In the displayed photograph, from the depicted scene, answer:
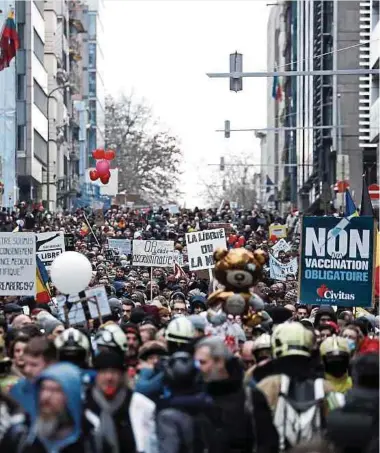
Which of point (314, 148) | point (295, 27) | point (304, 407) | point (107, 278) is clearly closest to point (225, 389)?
point (304, 407)

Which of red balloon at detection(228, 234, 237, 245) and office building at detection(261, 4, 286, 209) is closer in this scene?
red balloon at detection(228, 234, 237, 245)

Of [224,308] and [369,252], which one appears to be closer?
[224,308]

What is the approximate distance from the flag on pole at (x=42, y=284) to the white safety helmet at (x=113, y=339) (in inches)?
344

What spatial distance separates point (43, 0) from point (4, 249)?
75105mm

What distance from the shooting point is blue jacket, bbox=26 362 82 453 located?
8008 mm

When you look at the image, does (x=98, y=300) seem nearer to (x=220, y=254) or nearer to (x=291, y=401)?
(x=220, y=254)

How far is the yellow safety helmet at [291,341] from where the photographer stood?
10570 millimetres

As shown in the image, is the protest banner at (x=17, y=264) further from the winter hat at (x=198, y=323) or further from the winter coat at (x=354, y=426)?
the winter coat at (x=354, y=426)

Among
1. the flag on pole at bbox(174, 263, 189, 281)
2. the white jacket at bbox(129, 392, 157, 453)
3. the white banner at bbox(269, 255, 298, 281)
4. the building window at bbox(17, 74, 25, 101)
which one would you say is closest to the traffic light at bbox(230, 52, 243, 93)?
the flag on pole at bbox(174, 263, 189, 281)

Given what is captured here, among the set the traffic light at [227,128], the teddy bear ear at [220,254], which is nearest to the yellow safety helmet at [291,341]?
the teddy bear ear at [220,254]

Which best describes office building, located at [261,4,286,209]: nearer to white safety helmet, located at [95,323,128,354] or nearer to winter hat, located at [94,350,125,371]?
white safety helmet, located at [95,323,128,354]

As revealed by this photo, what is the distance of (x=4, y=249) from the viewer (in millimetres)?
19844

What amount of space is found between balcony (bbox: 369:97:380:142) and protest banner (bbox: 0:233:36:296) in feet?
126

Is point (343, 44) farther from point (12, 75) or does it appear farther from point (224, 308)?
point (224, 308)
